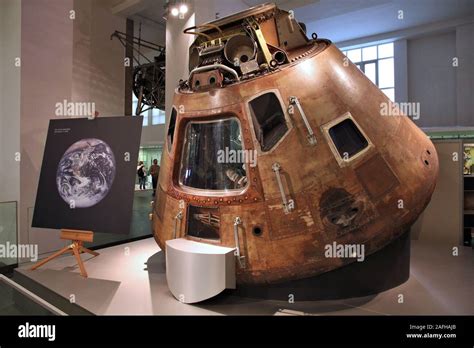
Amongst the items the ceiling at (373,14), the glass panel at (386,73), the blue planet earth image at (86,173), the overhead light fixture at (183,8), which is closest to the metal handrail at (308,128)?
the blue planet earth image at (86,173)

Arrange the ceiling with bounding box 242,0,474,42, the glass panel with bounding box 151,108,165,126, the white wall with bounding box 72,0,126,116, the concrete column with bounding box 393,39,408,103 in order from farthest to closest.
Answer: the glass panel with bounding box 151,108,165,126 < the concrete column with bounding box 393,39,408,103 < the white wall with bounding box 72,0,126,116 < the ceiling with bounding box 242,0,474,42

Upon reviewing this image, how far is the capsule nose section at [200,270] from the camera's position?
243cm

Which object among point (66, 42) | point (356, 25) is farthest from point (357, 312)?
point (356, 25)

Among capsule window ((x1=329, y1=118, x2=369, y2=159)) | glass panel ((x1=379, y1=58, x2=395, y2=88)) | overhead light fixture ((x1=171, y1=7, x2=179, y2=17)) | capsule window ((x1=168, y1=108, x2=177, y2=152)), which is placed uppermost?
glass panel ((x1=379, y1=58, x2=395, y2=88))

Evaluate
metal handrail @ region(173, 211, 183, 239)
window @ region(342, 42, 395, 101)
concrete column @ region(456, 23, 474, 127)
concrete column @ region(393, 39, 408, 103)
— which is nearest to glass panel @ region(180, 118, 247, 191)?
metal handrail @ region(173, 211, 183, 239)

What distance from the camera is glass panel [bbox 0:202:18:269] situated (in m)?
3.81

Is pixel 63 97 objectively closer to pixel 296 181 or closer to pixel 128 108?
pixel 296 181

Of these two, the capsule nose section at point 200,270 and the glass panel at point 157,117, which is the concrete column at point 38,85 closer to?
the capsule nose section at point 200,270

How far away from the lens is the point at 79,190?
339 cm

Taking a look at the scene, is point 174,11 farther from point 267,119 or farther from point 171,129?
point 267,119

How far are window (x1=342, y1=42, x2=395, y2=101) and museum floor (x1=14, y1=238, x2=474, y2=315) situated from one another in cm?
782

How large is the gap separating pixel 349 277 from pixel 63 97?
4330 mm

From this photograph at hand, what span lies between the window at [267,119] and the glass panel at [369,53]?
9.59 metres

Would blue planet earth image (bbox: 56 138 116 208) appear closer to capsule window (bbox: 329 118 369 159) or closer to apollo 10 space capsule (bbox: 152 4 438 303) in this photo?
apollo 10 space capsule (bbox: 152 4 438 303)
